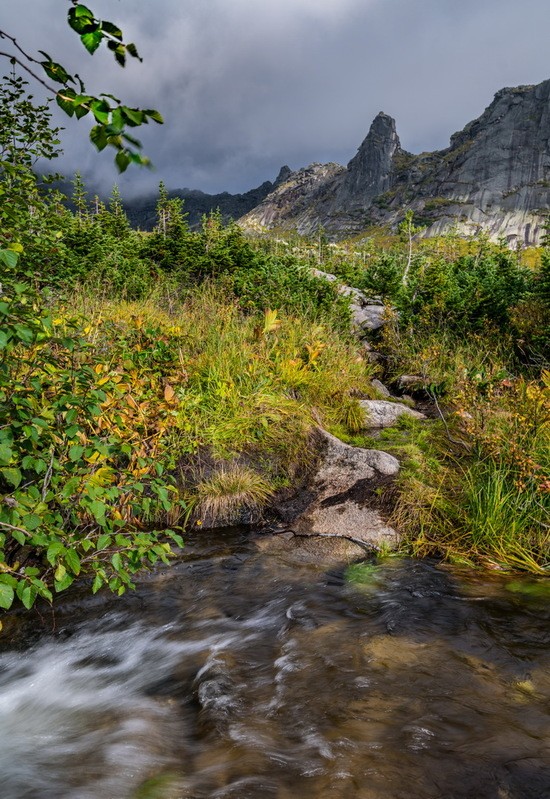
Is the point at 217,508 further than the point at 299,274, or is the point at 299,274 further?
the point at 299,274

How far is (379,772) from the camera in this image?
2.36 m

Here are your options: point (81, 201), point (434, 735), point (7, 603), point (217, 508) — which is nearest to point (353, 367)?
point (217, 508)

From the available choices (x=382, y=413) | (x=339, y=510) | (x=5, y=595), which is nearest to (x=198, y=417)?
(x=339, y=510)

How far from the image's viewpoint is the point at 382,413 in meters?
8.44

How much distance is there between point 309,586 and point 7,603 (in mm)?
3327

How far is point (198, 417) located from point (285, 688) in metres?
3.96

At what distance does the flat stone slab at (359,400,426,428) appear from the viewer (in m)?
8.23

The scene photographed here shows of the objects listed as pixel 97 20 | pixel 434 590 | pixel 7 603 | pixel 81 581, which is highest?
pixel 97 20

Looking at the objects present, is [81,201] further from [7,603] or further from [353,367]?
[7,603]

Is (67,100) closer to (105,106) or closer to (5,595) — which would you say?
(105,106)

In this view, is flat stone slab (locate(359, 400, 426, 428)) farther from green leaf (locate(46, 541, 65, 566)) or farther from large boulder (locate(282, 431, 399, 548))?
green leaf (locate(46, 541, 65, 566))

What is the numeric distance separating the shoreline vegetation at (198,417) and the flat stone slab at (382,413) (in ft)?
1.06

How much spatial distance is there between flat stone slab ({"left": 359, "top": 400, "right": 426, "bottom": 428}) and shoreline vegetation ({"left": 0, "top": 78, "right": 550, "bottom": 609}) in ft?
1.06

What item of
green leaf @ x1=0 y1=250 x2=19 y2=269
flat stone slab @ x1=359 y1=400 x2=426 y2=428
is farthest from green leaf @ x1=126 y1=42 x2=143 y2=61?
flat stone slab @ x1=359 y1=400 x2=426 y2=428
